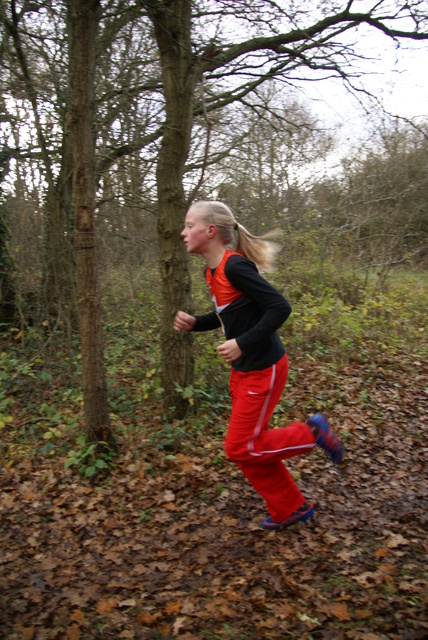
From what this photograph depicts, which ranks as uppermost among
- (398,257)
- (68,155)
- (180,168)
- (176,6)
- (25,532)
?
(176,6)

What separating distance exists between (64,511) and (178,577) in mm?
1222

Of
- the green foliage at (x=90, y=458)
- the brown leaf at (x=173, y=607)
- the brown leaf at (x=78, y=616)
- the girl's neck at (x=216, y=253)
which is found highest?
the girl's neck at (x=216, y=253)

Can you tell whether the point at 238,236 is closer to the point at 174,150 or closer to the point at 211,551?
the point at 174,150

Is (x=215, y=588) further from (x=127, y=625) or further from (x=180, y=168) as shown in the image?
(x=180, y=168)

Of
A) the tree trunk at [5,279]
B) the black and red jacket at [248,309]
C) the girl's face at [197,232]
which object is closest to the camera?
the black and red jacket at [248,309]

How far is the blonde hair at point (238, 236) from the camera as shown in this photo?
124 inches

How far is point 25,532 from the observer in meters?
3.62

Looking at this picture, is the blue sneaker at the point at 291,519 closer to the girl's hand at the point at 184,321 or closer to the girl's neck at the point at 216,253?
the girl's hand at the point at 184,321

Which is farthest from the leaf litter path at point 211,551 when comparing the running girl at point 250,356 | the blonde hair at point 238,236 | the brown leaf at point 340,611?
the blonde hair at point 238,236

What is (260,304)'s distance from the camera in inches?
116

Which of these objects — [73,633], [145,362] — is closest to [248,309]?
[73,633]

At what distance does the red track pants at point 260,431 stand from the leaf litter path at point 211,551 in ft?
2.04

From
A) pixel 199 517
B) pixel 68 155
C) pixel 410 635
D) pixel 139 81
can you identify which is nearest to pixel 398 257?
pixel 139 81

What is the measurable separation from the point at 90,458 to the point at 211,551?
1516mm
